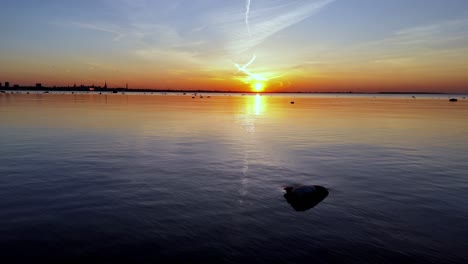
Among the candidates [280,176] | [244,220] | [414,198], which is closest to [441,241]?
[414,198]

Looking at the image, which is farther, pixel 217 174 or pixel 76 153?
pixel 76 153

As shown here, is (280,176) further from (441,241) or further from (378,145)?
(378,145)

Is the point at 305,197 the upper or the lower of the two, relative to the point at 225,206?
upper

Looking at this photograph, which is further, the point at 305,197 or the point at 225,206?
the point at 305,197

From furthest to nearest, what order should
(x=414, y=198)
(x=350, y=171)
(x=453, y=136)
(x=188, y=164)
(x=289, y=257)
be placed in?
(x=453, y=136) < (x=188, y=164) < (x=350, y=171) < (x=414, y=198) < (x=289, y=257)

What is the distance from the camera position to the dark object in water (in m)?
14.8

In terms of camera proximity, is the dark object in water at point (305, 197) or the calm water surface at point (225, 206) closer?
the calm water surface at point (225, 206)

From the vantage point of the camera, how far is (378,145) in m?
33.3

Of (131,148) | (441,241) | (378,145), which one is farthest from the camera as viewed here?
(378,145)

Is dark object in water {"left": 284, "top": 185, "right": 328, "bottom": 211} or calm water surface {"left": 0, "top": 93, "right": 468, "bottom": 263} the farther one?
dark object in water {"left": 284, "top": 185, "right": 328, "bottom": 211}

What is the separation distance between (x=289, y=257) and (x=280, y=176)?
1027 cm

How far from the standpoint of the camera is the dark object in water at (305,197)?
14758 mm

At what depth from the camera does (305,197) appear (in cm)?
1534

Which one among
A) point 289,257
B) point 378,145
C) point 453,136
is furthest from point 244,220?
point 453,136
